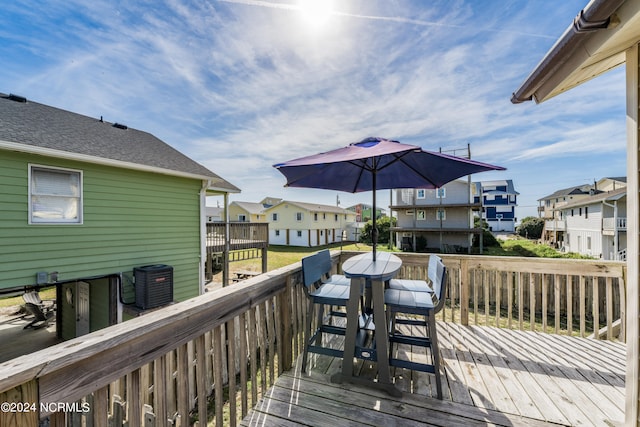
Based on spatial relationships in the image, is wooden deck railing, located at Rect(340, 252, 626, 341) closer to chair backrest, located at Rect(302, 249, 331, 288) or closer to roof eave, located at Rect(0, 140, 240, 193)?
chair backrest, located at Rect(302, 249, 331, 288)

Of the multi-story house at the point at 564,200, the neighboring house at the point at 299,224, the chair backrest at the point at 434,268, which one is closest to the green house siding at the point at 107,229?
the chair backrest at the point at 434,268

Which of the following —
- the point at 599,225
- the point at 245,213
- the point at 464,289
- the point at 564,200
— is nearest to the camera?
the point at 464,289

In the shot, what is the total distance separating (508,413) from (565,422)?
0.36 m

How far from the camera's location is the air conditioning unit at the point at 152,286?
6363mm

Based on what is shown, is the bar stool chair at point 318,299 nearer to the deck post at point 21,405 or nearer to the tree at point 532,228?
the deck post at point 21,405

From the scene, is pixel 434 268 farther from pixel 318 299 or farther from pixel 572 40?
pixel 572 40

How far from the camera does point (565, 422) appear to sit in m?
1.87

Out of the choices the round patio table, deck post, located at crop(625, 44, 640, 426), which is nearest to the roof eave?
the round patio table

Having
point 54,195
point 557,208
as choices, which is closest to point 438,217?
point 557,208

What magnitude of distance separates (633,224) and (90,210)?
8.51 m

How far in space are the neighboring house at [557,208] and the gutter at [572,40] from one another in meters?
28.9

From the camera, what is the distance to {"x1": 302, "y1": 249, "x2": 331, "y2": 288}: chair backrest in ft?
7.86

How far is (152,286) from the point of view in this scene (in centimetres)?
646

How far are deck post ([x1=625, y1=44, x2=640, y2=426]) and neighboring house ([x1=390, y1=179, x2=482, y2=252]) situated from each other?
60.3 feet
